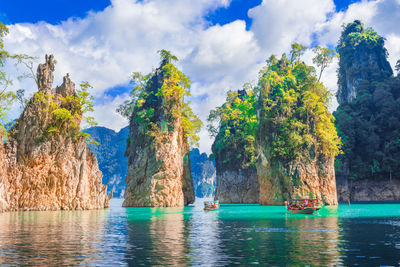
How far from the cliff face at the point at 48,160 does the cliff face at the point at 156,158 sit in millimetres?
9650

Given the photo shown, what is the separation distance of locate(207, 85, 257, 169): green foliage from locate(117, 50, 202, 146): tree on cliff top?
17.1m

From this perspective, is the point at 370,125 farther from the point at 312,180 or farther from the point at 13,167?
the point at 13,167

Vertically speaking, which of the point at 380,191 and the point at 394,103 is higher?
the point at 394,103

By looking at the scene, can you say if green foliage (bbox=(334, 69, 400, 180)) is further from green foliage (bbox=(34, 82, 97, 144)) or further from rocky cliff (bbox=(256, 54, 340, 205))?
green foliage (bbox=(34, 82, 97, 144))

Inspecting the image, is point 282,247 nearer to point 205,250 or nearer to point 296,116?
point 205,250

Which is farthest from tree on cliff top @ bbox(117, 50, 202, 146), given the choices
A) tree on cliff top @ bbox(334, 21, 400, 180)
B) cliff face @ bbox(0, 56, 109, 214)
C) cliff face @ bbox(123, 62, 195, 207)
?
tree on cliff top @ bbox(334, 21, 400, 180)

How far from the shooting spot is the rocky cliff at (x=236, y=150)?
92688 millimetres

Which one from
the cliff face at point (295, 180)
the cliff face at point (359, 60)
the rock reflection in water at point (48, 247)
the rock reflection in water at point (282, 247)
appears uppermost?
the cliff face at point (359, 60)

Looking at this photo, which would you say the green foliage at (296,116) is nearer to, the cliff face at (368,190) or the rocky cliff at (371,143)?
the rocky cliff at (371,143)

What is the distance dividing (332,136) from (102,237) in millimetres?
56152

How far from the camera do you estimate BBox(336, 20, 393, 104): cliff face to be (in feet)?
367

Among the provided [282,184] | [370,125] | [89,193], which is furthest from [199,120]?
[370,125]

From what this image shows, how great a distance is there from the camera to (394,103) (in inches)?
3674

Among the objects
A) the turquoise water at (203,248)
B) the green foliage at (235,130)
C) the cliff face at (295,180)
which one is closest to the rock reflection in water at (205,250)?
the turquoise water at (203,248)
